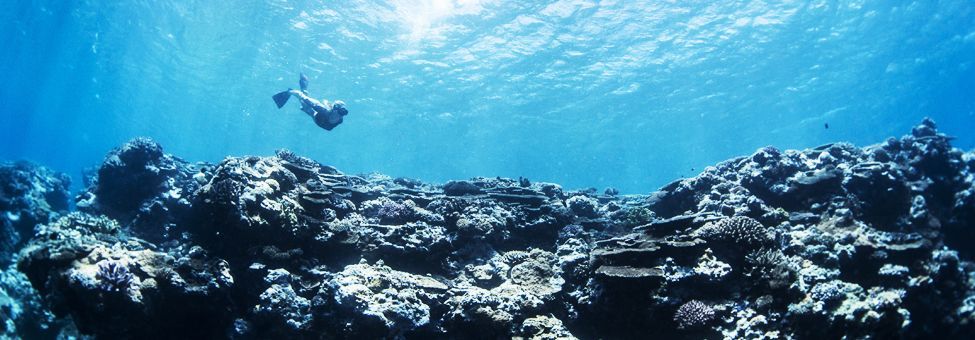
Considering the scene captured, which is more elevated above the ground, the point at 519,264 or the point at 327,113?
the point at 327,113

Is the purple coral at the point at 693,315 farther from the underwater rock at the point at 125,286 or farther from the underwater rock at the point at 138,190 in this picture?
the underwater rock at the point at 138,190

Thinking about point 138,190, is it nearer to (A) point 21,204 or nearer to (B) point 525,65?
(A) point 21,204

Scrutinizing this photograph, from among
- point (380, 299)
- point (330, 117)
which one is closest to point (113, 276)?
point (380, 299)

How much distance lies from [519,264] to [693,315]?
314cm

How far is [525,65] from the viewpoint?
37.8m

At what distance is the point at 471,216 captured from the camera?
9656 mm

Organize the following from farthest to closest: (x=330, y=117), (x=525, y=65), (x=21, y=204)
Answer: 1. (x=525, y=65)
2. (x=330, y=117)
3. (x=21, y=204)

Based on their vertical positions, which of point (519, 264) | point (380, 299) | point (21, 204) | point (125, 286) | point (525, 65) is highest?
point (525, 65)

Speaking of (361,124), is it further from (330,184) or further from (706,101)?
(330,184)

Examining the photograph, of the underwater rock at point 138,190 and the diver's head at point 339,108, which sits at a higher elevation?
the diver's head at point 339,108

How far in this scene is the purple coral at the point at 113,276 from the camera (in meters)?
6.20

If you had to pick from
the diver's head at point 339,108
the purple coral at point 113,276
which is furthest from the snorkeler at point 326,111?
the purple coral at point 113,276

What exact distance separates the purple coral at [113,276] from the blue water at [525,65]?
21344mm

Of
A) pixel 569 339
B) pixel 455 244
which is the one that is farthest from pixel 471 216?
pixel 569 339
